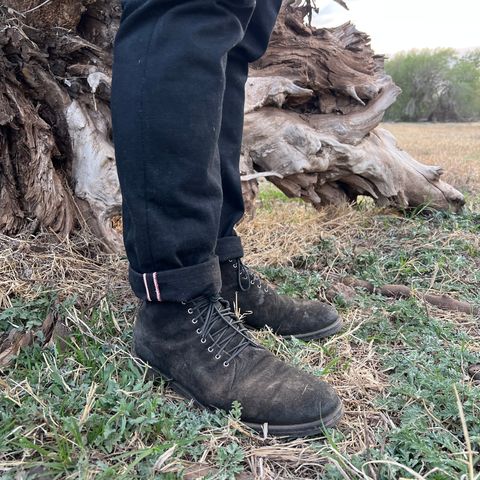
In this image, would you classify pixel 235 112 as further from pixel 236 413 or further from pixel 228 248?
pixel 236 413

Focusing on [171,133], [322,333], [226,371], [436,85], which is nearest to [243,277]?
[322,333]

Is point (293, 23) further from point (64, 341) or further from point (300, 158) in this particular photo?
point (64, 341)

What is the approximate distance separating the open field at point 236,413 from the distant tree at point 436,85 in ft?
120

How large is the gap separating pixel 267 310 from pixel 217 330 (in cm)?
40

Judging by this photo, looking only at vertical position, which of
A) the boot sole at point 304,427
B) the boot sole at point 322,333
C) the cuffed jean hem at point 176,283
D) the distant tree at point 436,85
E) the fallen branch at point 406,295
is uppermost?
the cuffed jean hem at point 176,283

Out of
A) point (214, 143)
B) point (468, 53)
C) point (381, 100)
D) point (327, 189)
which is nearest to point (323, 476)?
point (214, 143)

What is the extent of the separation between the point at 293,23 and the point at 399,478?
2.47 metres

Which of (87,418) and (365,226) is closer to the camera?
(87,418)

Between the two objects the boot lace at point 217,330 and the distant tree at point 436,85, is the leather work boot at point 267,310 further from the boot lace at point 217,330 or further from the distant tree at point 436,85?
the distant tree at point 436,85

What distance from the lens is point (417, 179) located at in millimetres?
3141

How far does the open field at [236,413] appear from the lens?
1.05 meters

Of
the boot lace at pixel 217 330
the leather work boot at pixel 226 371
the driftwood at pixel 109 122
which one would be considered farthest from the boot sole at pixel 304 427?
the driftwood at pixel 109 122

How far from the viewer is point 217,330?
1.29 metres

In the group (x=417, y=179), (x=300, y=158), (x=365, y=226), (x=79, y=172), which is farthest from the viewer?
(x=417, y=179)
